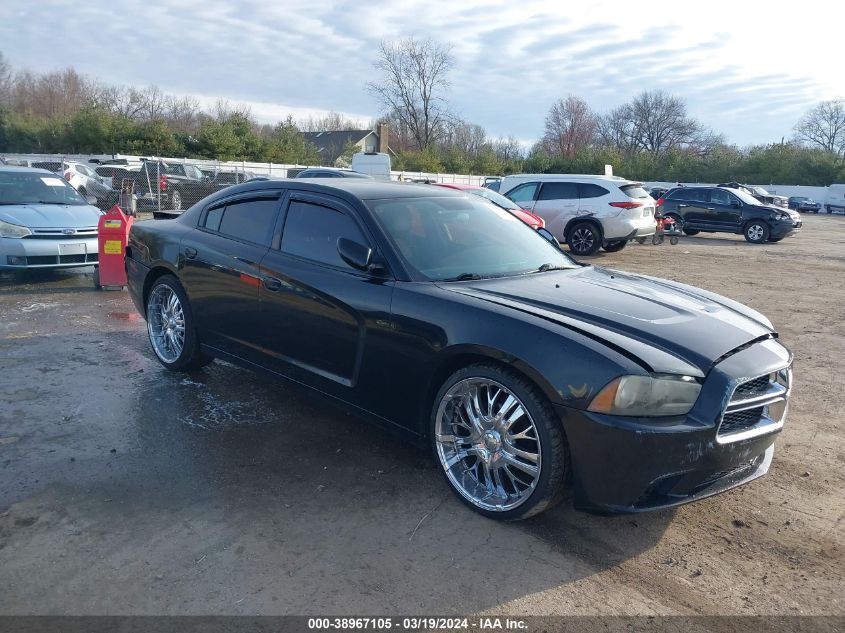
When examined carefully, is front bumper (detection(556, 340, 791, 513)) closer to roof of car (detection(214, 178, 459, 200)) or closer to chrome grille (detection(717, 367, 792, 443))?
chrome grille (detection(717, 367, 792, 443))

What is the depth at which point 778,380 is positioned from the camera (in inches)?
135

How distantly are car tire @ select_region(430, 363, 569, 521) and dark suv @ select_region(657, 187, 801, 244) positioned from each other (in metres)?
19.4

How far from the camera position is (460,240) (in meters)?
4.33

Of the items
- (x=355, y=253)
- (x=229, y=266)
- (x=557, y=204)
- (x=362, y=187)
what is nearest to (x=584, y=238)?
(x=557, y=204)

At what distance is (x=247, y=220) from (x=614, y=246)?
1237 centimetres

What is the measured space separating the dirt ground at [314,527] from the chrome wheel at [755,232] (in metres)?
17.4

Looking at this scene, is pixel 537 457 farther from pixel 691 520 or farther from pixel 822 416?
pixel 822 416

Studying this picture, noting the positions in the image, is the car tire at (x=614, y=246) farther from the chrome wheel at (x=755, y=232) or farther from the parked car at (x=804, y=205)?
the parked car at (x=804, y=205)

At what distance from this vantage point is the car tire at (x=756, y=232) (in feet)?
68.2

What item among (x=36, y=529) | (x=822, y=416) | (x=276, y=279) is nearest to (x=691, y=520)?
(x=822, y=416)

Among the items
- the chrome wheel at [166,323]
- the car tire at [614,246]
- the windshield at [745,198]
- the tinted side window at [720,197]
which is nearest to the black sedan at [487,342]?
the chrome wheel at [166,323]

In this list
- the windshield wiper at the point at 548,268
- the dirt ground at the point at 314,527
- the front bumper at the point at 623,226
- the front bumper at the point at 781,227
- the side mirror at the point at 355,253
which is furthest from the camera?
the front bumper at the point at 781,227

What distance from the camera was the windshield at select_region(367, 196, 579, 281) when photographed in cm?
403

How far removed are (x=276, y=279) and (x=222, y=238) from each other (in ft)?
2.76
